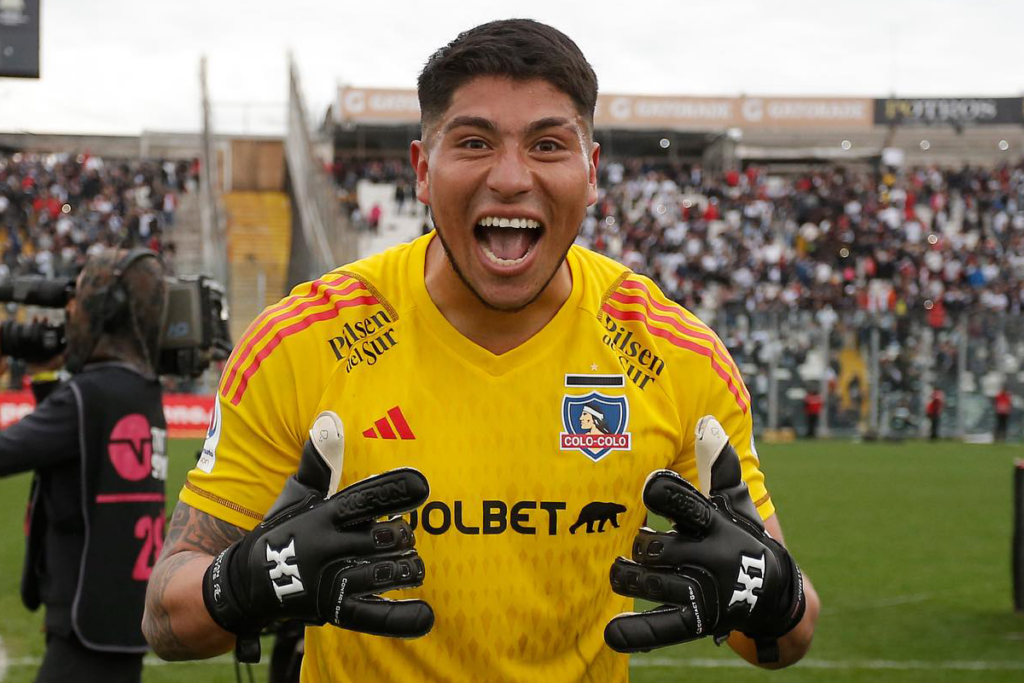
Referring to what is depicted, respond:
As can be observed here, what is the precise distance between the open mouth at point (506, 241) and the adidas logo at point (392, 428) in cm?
40

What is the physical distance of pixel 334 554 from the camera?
8.42 feet

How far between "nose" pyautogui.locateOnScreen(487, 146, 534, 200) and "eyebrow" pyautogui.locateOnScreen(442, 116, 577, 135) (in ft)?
0.19

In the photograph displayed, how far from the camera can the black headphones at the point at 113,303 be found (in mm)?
5258

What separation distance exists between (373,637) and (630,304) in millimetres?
993

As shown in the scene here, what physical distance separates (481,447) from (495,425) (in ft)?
0.20

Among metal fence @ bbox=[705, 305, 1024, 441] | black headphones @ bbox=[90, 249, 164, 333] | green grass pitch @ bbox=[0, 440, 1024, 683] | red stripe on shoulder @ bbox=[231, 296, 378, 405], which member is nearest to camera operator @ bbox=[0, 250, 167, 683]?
black headphones @ bbox=[90, 249, 164, 333]

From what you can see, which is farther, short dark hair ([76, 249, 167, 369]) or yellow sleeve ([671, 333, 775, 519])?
short dark hair ([76, 249, 167, 369])

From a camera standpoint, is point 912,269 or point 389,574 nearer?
point 389,574

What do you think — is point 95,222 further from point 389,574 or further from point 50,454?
point 389,574

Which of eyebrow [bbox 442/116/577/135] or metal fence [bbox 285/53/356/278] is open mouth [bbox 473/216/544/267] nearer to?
eyebrow [bbox 442/116/577/135]

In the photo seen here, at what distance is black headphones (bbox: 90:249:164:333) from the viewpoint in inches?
207

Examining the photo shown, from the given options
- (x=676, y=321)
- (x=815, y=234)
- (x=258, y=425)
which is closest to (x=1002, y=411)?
(x=815, y=234)

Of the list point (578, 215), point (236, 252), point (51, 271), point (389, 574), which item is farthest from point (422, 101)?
point (236, 252)

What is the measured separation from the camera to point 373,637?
2.93 meters
